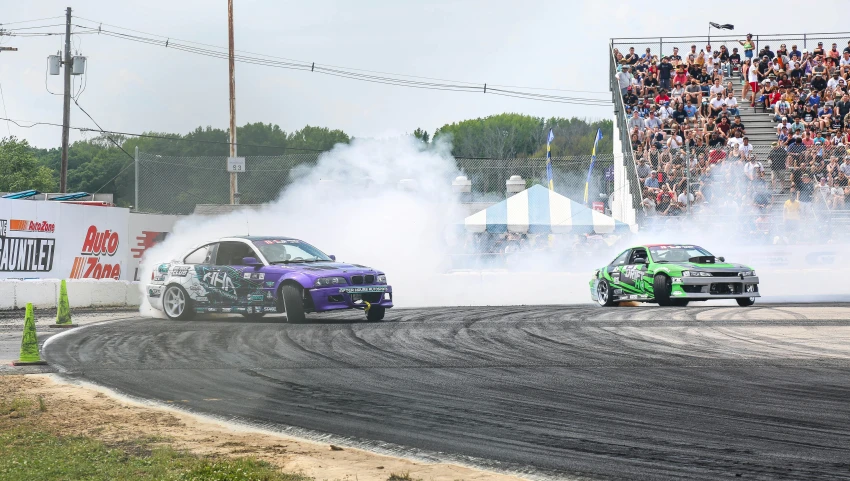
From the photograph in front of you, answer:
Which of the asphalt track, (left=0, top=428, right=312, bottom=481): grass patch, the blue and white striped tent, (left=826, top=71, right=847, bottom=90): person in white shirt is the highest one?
(left=826, top=71, right=847, bottom=90): person in white shirt

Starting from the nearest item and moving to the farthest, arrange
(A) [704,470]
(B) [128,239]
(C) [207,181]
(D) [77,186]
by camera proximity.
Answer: (A) [704,470] < (B) [128,239] < (C) [207,181] < (D) [77,186]

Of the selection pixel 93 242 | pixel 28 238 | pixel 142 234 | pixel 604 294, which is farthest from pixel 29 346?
pixel 142 234

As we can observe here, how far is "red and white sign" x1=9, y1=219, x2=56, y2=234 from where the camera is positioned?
20.3 meters

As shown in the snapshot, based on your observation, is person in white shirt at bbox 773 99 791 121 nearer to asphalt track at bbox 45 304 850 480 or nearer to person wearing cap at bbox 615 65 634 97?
person wearing cap at bbox 615 65 634 97

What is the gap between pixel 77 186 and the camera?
7244 cm

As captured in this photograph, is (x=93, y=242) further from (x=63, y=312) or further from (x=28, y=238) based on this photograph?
(x=63, y=312)

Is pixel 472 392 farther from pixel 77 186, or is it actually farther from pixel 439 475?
pixel 77 186

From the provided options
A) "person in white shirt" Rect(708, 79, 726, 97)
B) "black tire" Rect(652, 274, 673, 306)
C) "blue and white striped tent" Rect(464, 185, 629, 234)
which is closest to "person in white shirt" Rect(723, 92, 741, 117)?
"person in white shirt" Rect(708, 79, 726, 97)

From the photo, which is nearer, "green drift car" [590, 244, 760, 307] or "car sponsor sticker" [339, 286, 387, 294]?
"car sponsor sticker" [339, 286, 387, 294]

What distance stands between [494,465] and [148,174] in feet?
73.5

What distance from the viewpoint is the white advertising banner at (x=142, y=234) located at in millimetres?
25203

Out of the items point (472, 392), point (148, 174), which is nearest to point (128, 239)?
point (148, 174)

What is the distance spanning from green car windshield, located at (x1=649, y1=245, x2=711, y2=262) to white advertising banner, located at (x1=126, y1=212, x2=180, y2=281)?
43.6 feet

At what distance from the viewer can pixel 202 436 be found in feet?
21.0
